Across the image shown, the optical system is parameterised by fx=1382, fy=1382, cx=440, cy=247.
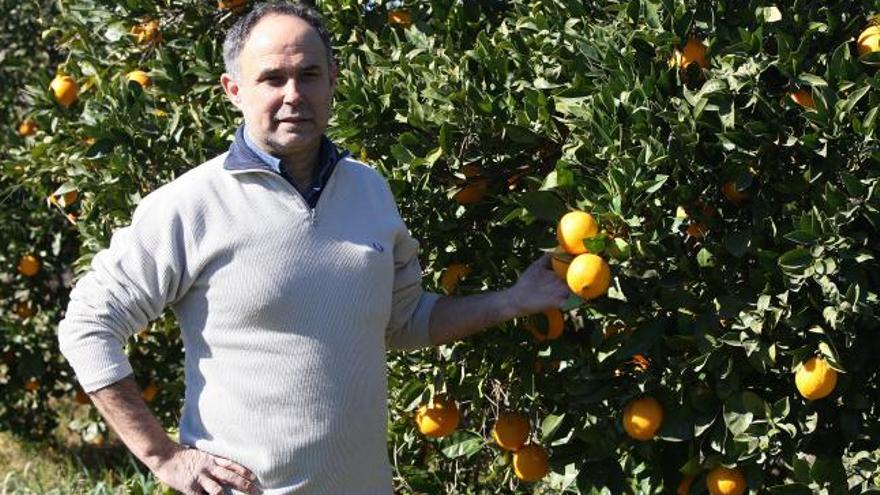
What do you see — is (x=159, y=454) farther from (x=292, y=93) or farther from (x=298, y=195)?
(x=292, y=93)

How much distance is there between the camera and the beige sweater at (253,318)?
223cm

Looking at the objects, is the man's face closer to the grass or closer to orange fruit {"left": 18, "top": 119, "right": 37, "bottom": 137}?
the grass

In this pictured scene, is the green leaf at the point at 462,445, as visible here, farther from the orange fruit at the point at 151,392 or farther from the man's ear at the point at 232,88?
the orange fruit at the point at 151,392

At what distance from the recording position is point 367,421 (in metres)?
2.33

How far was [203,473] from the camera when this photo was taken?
2244 mm

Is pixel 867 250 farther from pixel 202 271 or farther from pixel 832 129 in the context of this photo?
pixel 202 271

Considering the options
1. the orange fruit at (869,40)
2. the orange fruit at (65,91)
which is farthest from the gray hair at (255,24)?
the orange fruit at (65,91)

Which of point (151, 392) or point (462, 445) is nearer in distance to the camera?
point (462, 445)

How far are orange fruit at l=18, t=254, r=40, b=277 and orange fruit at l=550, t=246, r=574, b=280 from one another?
301cm

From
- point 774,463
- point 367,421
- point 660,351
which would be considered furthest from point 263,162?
point 774,463

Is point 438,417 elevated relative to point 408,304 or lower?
lower

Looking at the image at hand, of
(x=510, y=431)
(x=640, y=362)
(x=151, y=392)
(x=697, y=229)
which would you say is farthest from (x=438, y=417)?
(x=151, y=392)

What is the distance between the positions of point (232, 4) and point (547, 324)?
1415 millimetres

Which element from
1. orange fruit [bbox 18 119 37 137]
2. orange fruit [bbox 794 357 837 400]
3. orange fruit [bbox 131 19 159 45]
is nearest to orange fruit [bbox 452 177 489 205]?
orange fruit [bbox 794 357 837 400]
